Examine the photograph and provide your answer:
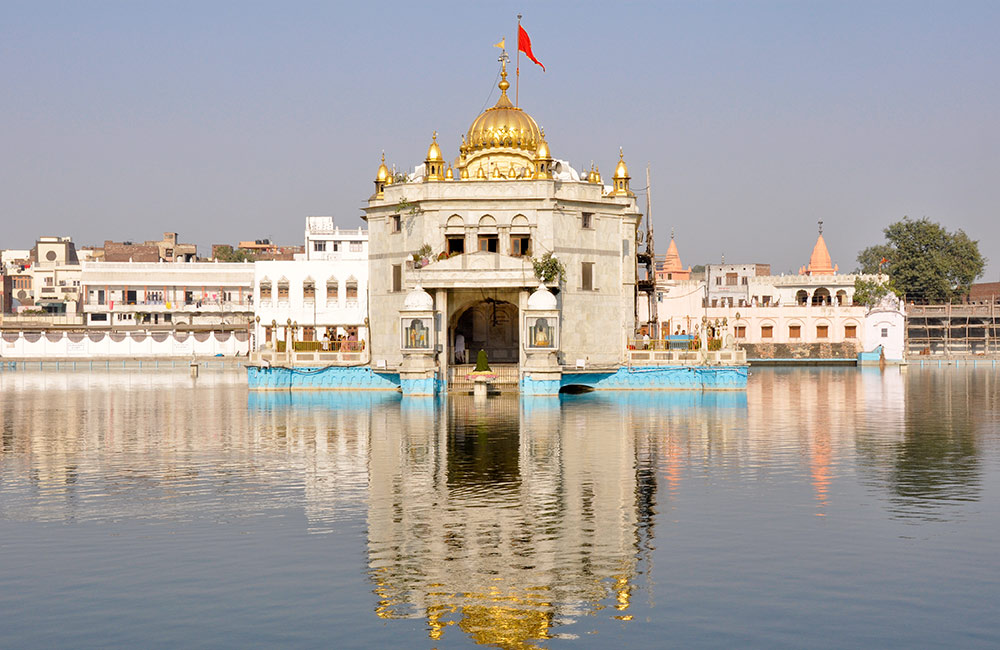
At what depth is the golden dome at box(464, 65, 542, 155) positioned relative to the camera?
61.7 m

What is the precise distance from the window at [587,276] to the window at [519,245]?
312 centimetres

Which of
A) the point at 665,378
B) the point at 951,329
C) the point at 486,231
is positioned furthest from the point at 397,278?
the point at 951,329

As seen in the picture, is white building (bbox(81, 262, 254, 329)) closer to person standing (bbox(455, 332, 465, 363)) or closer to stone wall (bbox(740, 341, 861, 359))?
stone wall (bbox(740, 341, 861, 359))

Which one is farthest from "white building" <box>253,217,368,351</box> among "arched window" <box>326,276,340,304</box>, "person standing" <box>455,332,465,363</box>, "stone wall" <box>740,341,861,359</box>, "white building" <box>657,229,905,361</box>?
"stone wall" <box>740,341,861,359</box>

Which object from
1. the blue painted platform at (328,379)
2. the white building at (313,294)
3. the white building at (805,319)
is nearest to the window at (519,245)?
the blue painted platform at (328,379)

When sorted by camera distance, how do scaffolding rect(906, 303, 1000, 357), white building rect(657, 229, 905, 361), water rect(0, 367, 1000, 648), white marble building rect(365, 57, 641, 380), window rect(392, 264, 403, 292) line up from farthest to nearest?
scaffolding rect(906, 303, 1000, 357) < white building rect(657, 229, 905, 361) < window rect(392, 264, 403, 292) < white marble building rect(365, 57, 641, 380) < water rect(0, 367, 1000, 648)

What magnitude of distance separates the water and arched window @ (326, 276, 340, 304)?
50.8 meters

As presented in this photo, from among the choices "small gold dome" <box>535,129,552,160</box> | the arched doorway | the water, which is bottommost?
the water

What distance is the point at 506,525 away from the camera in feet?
73.3

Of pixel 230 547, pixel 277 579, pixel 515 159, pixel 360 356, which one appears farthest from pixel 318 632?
pixel 515 159

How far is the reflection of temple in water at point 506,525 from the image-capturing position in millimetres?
16703

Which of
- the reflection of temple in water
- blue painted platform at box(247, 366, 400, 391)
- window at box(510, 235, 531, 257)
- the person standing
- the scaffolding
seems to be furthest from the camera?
the scaffolding

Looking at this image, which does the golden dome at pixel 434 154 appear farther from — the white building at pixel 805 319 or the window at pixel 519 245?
the white building at pixel 805 319

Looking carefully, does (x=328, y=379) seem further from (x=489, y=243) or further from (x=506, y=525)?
(x=506, y=525)
